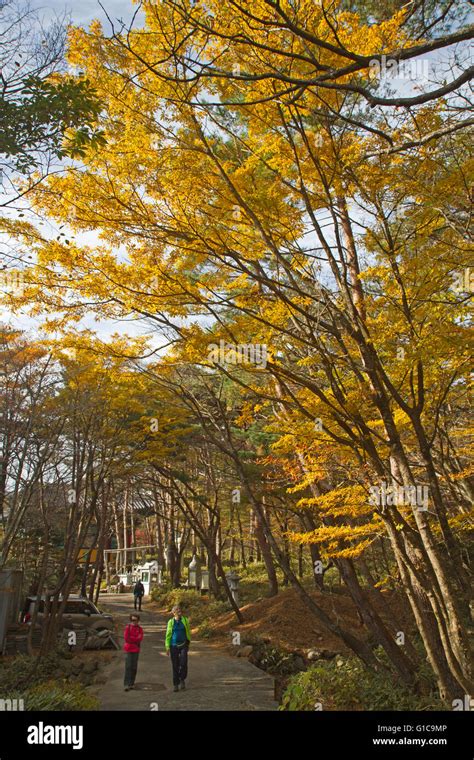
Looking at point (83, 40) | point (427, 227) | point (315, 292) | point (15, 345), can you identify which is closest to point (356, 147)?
point (427, 227)

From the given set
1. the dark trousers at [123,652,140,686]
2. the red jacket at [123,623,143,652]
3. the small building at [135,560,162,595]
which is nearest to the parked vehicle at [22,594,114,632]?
the dark trousers at [123,652,140,686]

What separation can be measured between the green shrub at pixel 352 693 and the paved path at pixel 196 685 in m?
0.56

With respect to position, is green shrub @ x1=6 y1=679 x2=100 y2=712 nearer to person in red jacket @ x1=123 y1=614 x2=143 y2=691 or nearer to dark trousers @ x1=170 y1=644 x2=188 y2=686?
person in red jacket @ x1=123 y1=614 x2=143 y2=691

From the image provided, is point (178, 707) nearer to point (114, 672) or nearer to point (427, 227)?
point (114, 672)

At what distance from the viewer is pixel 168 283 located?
6059mm

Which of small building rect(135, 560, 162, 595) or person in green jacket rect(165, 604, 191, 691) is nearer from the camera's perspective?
person in green jacket rect(165, 604, 191, 691)

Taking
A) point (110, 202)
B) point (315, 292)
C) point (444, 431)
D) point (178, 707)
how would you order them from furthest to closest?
point (444, 431) < point (178, 707) < point (315, 292) < point (110, 202)

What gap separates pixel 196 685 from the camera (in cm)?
932

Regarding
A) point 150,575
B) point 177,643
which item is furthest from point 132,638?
point 150,575

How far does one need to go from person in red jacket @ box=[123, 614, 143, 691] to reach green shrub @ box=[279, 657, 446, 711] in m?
2.58

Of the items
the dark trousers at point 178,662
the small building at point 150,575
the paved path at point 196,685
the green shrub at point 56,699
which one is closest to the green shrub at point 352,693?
the paved path at point 196,685

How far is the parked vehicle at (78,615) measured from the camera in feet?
48.5

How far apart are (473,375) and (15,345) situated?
10.2 metres

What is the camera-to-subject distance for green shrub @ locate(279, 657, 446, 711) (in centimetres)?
720
